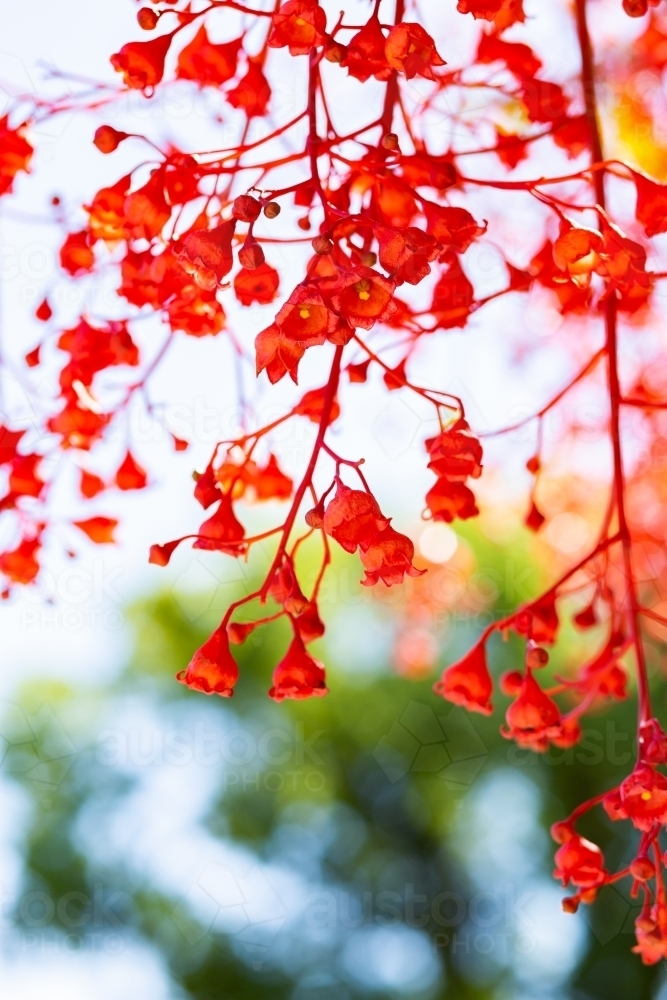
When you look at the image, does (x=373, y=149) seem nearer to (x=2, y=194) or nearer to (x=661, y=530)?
(x=2, y=194)

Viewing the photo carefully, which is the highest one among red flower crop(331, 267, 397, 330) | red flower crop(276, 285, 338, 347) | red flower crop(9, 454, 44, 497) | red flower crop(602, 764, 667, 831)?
red flower crop(331, 267, 397, 330)

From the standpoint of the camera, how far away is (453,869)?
3.57 metres

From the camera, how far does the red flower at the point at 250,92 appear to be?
599 millimetres

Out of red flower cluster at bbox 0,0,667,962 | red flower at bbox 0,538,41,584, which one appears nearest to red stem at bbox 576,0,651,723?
red flower cluster at bbox 0,0,667,962

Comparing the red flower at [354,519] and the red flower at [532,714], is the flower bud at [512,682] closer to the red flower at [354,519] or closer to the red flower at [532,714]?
the red flower at [532,714]

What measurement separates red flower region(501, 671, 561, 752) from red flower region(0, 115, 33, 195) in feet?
1.23

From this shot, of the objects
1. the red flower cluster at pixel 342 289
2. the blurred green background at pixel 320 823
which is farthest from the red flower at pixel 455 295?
the blurred green background at pixel 320 823

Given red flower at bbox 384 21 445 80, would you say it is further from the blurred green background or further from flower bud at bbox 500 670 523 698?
the blurred green background

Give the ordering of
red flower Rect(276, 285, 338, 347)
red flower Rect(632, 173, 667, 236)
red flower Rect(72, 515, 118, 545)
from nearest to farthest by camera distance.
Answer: red flower Rect(276, 285, 338, 347) < red flower Rect(632, 173, 667, 236) < red flower Rect(72, 515, 118, 545)

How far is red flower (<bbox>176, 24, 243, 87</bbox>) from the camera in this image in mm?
589

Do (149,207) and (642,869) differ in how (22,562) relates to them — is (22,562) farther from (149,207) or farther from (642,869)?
(642,869)

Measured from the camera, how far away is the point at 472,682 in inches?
25.1

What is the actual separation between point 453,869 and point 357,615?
33.1 inches

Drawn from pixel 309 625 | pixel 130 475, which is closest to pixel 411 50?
pixel 309 625
